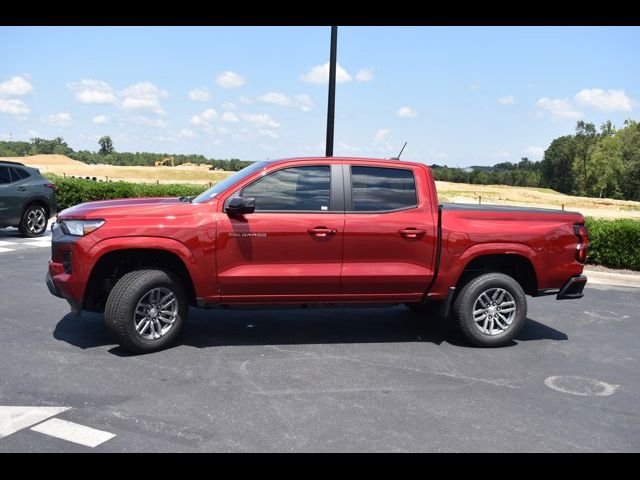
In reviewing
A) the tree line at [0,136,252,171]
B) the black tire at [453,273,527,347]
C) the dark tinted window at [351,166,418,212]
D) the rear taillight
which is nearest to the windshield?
the dark tinted window at [351,166,418,212]

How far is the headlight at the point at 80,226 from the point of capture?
5645 mm

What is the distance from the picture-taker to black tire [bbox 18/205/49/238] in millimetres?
13641

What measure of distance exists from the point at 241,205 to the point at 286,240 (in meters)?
0.56

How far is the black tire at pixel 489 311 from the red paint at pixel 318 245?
0.76ft

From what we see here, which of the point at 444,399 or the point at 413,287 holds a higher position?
the point at 413,287

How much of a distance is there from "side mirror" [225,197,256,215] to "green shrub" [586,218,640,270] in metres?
8.39

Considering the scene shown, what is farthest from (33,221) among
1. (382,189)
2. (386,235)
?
(386,235)
